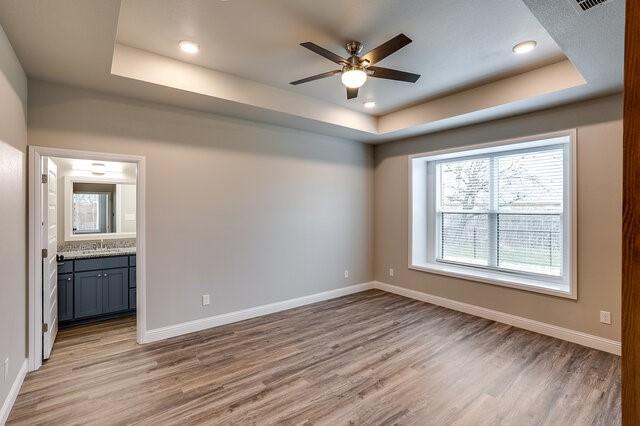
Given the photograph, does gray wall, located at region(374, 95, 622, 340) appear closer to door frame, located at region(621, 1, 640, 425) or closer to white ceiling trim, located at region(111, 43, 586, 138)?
white ceiling trim, located at region(111, 43, 586, 138)

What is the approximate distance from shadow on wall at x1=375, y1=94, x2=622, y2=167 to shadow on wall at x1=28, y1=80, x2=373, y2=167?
1.52 metres

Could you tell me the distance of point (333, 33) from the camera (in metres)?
2.63

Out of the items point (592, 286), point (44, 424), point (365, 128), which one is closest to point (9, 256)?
→ point (44, 424)

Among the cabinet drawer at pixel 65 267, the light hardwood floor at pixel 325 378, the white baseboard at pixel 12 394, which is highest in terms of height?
the cabinet drawer at pixel 65 267

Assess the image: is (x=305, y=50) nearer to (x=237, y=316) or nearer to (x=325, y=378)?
(x=325, y=378)

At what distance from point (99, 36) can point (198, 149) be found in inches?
64.5

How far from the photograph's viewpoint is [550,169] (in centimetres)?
392

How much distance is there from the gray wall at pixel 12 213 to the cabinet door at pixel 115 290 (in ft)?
4.55

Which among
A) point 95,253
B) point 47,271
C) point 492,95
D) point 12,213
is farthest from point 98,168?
point 492,95

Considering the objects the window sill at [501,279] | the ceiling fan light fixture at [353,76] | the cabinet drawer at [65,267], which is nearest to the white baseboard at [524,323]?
the window sill at [501,279]

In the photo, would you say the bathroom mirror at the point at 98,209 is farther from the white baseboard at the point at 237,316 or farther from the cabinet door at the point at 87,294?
the white baseboard at the point at 237,316

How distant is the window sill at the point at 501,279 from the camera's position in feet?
11.9

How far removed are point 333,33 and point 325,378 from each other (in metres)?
2.88

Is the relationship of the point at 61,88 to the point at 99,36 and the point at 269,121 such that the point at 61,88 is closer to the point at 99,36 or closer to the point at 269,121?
the point at 99,36
